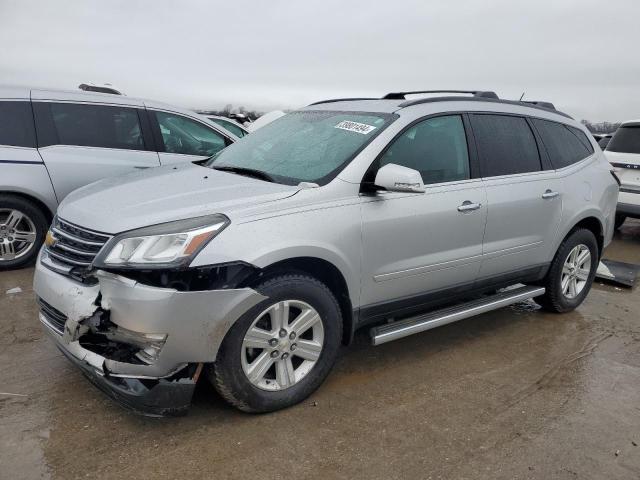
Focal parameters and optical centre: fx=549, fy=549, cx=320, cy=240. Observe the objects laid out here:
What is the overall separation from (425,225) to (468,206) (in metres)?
0.43

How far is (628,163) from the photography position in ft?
26.1

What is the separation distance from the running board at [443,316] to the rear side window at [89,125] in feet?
12.7

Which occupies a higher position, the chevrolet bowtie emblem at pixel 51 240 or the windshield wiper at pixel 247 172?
the windshield wiper at pixel 247 172

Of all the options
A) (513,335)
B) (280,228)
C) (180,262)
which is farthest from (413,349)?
(180,262)

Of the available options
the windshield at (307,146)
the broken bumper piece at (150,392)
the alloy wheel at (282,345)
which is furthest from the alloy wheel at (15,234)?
the alloy wheel at (282,345)

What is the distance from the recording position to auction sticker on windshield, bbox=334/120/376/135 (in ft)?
11.4

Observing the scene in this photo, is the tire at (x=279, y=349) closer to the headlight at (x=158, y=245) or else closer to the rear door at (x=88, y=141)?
the headlight at (x=158, y=245)

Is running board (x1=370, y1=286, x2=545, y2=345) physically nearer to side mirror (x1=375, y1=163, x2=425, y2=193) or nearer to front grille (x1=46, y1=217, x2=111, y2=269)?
side mirror (x1=375, y1=163, x2=425, y2=193)

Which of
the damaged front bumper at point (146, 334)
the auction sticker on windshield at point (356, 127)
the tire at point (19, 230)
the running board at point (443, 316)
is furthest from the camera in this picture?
the tire at point (19, 230)

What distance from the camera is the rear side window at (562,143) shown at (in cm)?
454

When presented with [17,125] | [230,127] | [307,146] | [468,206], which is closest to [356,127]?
[307,146]

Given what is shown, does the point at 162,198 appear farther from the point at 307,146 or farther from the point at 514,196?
the point at 514,196

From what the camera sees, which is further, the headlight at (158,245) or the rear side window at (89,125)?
the rear side window at (89,125)

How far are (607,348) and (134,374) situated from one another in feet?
11.4
